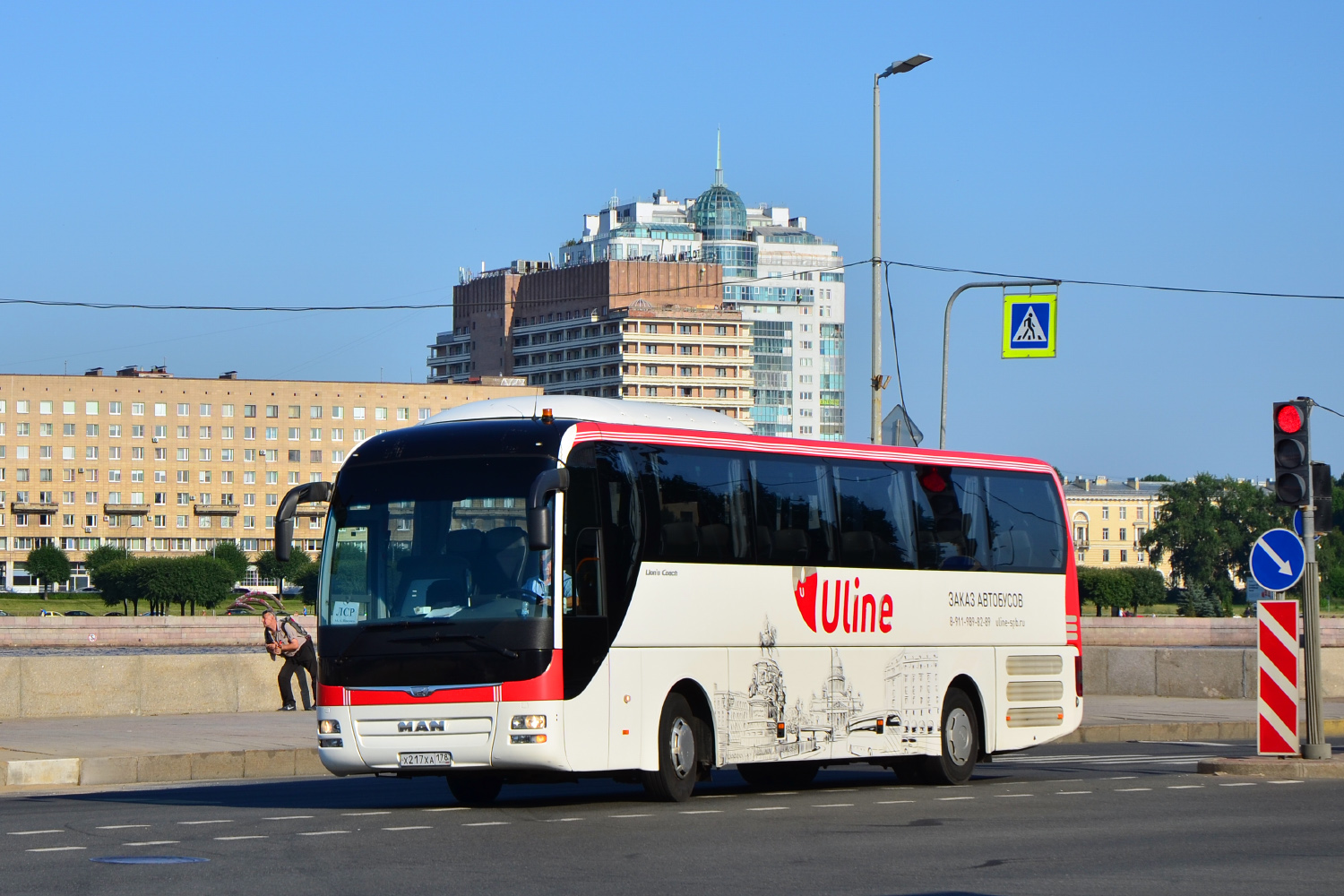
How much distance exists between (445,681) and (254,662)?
43.9 ft

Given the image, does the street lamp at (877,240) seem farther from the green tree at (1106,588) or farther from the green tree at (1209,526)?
the green tree at (1209,526)

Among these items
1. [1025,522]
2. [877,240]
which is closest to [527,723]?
[1025,522]

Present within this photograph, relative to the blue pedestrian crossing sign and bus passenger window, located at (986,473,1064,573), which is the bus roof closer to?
bus passenger window, located at (986,473,1064,573)

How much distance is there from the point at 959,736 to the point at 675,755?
4.11 m

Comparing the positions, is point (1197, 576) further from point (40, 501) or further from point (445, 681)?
point (445, 681)

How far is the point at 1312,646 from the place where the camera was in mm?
18875

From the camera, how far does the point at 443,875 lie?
11.0 metres

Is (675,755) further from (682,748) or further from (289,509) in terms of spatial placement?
(289,509)

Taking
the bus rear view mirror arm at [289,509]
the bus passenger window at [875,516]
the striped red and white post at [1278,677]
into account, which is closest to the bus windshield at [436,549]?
the bus rear view mirror arm at [289,509]

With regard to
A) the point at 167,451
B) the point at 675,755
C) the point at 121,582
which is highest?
the point at 167,451

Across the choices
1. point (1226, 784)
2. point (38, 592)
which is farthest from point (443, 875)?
point (38, 592)

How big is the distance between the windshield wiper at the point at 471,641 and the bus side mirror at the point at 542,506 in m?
0.77

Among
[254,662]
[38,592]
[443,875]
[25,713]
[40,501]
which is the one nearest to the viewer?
[443,875]

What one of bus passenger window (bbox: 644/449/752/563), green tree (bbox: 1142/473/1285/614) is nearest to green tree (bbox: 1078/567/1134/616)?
green tree (bbox: 1142/473/1285/614)
